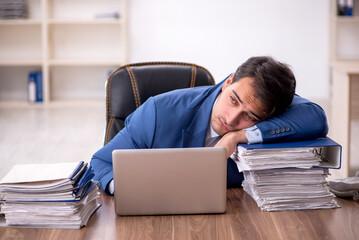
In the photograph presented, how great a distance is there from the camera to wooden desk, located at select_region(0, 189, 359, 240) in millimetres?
1295

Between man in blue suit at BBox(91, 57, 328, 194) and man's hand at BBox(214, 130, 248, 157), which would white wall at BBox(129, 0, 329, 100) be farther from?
man's hand at BBox(214, 130, 248, 157)

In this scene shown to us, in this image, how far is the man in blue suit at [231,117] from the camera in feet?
5.08

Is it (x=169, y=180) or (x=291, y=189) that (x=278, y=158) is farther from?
(x=169, y=180)

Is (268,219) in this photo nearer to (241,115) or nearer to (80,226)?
(241,115)

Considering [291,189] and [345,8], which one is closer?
[291,189]

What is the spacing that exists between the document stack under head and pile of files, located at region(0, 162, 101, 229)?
454mm

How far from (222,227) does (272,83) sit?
0.46 metres

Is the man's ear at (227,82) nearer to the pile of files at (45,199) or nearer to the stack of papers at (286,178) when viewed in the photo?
the stack of papers at (286,178)

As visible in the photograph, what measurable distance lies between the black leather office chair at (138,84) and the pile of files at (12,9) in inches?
161

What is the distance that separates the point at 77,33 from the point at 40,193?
5.11 meters

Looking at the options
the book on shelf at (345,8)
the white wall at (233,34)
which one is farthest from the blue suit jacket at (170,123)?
the book on shelf at (345,8)

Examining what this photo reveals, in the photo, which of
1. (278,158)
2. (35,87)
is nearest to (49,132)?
(35,87)

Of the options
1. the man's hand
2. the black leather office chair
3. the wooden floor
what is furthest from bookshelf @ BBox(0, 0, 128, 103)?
the man's hand

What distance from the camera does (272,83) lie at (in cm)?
154
